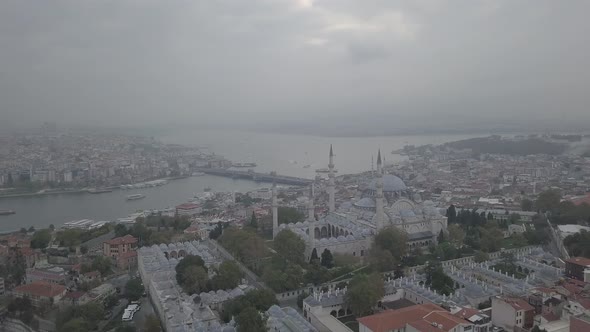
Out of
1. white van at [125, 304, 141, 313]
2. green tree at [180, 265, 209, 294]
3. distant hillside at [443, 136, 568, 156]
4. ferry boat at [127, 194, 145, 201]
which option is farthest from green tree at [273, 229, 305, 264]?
distant hillside at [443, 136, 568, 156]

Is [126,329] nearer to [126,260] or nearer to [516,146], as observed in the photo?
[126,260]

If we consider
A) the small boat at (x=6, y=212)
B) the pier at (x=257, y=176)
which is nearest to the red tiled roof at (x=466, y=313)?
the small boat at (x=6, y=212)

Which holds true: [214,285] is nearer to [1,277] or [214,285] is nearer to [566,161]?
[1,277]

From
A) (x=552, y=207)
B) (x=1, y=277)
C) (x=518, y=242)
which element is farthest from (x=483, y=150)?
(x=1, y=277)

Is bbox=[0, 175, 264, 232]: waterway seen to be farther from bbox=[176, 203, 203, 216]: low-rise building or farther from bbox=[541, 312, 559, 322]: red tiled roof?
bbox=[541, 312, 559, 322]: red tiled roof

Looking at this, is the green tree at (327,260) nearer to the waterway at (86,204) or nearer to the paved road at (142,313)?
the paved road at (142,313)

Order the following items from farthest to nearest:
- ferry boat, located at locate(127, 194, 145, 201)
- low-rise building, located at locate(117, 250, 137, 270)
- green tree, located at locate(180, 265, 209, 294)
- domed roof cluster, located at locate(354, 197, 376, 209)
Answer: ferry boat, located at locate(127, 194, 145, 201)
domed roof cluster, located at locate(354, 197, 376, 209)
low-rise building, located at locate(117, 250, 137, 270)
green tree, located at locate(180, 265, 209, 294)

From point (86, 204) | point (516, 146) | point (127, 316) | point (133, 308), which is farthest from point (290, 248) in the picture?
point (516, 146)
